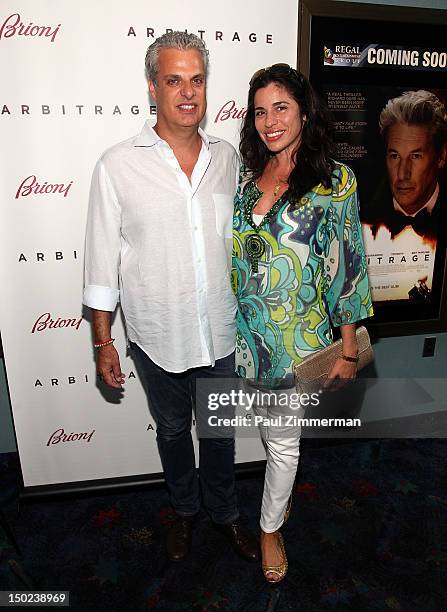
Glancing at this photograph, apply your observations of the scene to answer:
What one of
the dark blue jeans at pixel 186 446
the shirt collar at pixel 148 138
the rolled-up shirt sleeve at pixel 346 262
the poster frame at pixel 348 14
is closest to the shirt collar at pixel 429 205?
the poster frame at pixel 348 14

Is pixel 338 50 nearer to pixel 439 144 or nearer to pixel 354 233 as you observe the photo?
pixel 439 144

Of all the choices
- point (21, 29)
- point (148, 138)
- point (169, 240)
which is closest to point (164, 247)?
point (169, 240)

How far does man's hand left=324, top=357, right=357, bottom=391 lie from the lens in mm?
1785

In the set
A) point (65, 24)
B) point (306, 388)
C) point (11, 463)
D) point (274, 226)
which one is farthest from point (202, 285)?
point (11, 463)

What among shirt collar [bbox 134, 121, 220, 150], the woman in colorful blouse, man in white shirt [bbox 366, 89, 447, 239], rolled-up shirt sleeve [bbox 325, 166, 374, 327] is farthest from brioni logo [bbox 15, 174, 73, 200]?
man in white shirt [bbox 366, 89, 447, 239]

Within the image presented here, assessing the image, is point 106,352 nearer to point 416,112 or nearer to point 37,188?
point 37,188

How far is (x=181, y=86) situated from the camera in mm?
1641

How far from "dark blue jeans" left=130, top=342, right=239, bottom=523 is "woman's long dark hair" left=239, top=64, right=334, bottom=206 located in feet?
2.45

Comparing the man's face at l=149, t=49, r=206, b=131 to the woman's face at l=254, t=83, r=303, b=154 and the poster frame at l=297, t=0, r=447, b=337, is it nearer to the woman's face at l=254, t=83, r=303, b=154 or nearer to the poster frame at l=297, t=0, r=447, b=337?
the woman's face at l=254, t=83, r=303, b=154

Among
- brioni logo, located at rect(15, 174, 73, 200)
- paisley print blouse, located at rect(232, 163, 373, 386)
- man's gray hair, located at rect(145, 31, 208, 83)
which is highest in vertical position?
man's gray hair, located at rect(145, 31, 208, 83)

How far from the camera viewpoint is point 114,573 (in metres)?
2.04

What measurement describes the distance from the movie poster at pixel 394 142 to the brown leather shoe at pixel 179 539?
1.42 m

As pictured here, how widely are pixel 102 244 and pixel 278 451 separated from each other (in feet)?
3.35

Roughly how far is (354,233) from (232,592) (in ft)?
4.82
